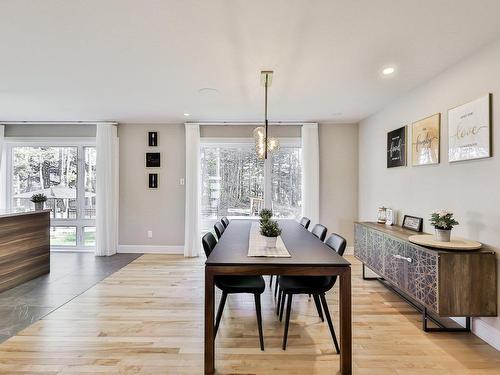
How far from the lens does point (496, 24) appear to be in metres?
1.97

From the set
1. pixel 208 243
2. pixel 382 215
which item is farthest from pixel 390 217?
pixel 208 243

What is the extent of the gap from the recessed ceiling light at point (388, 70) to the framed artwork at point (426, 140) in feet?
2.12

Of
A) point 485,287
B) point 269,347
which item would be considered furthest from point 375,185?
point 269,347

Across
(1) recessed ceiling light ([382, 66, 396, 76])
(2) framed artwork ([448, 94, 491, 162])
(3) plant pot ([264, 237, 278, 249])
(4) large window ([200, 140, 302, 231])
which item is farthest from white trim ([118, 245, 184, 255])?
(2) framed artwork ([448, 94, 491, 162])

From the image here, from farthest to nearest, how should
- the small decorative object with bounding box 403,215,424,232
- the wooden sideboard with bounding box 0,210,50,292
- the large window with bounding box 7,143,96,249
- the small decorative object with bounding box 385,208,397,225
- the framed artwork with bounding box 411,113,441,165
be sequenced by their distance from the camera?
the large window with bounding box 7,143,96,249 < the small decorative object with bounding box 385,208,397,225 < the wooden sideboard with bounding box 0,210,50,292 < the small decorative object with bounding box 403,215,424,232 < the framed artwork with bounding box 411,113,441,165

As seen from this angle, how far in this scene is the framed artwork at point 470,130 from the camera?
2223 mm

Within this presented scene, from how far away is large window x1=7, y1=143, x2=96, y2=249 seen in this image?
206 inches

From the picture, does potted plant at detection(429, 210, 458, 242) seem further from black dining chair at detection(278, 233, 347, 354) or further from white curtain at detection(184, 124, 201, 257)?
white curtain at detection(184, 124, 201, 257)

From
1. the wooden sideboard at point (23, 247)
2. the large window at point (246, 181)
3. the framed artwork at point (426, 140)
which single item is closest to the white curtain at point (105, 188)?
the wooden sideboard at point (23, 247)

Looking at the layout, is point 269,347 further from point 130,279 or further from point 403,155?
point 403,155

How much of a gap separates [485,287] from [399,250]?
0.70m

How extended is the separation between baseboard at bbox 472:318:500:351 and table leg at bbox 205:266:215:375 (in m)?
2.22

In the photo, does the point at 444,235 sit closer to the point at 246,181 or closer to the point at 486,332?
the point at 486,332

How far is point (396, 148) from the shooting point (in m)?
3.66
